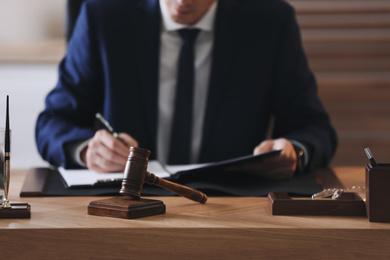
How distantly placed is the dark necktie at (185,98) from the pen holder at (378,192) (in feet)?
3.16

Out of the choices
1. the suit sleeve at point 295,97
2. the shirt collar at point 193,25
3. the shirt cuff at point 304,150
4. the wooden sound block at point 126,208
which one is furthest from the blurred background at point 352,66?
the wooden sound block at point 126,208

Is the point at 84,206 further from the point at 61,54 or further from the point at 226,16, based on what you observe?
the point at 61,54

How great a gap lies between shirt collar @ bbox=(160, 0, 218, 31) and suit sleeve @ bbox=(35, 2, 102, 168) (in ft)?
0.82

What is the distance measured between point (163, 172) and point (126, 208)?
39 cm

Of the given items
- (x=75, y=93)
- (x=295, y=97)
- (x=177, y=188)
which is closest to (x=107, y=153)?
(x=177, y=188)

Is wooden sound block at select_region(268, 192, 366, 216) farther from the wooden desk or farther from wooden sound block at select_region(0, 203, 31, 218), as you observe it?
wooden sound block at select_region(0, 203, 31, 218)

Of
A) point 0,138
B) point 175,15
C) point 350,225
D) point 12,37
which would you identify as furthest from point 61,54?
point 350,225

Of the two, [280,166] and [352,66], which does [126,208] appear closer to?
[280,166]

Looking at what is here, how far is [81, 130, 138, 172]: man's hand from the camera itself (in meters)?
1.49

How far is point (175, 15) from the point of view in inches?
75.0

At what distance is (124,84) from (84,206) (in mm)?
865

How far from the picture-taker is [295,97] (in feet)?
6.53
